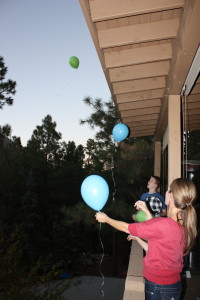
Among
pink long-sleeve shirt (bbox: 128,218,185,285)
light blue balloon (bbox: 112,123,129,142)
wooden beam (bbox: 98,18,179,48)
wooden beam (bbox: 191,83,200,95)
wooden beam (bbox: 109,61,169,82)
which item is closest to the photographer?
pink long-sleeve shirt (bbox: 128,218,185,285)

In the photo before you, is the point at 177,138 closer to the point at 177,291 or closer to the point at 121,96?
the point at 121,96

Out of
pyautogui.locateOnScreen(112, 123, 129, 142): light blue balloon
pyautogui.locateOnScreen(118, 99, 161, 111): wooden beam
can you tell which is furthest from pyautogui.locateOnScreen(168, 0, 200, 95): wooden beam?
pyautogui.locateOnScreen(112, 123, 129, 142): light blue balloon

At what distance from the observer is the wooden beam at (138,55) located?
2008 millimetres

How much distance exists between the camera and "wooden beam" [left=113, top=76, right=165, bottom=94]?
252cm

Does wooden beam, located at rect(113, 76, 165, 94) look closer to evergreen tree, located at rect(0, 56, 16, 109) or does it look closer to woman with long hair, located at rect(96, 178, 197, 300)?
woman with long hair, located at rect(96, 178, 197, 300)

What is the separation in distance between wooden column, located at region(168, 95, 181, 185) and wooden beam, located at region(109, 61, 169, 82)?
1.14 ft

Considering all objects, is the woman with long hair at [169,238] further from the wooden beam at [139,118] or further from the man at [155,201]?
the wooden beam at [139,118]

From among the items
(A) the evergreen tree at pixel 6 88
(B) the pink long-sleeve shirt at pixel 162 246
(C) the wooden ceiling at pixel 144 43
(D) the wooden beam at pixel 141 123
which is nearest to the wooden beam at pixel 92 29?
(C) the wooden ceiling at pixel 144 43

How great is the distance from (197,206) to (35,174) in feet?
54.5

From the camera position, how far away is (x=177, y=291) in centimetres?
139

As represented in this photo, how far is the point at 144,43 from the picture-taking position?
1974mm

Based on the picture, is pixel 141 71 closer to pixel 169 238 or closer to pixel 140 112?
pixel 140 112

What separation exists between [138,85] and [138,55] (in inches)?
22.4

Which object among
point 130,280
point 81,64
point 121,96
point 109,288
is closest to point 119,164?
point 109,288
